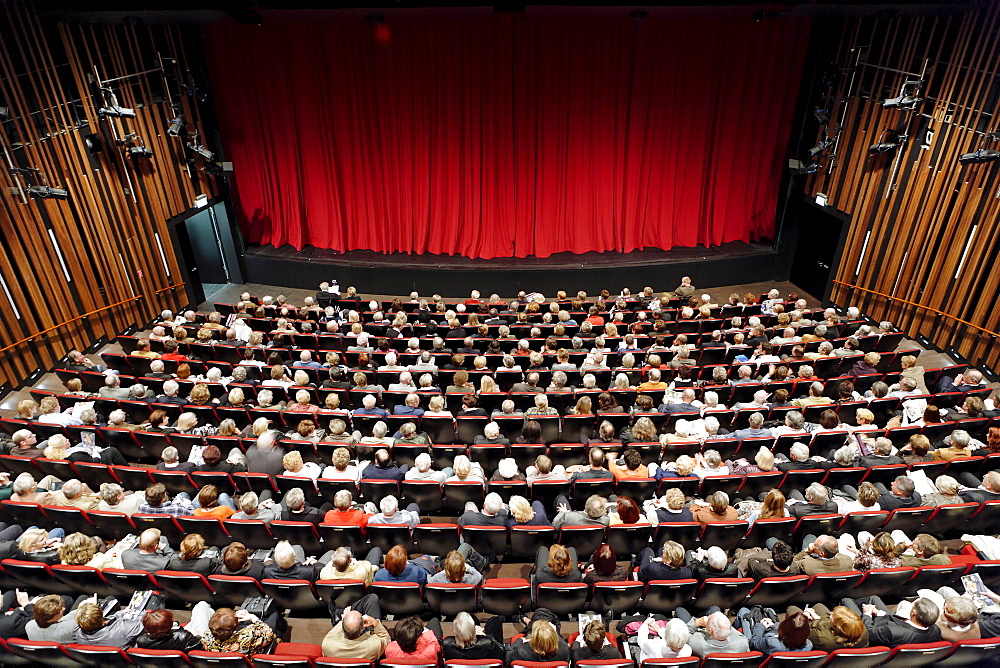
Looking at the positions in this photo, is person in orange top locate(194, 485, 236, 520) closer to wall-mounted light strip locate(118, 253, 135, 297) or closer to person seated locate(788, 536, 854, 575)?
person seated locate(788, 536, 854, 575)

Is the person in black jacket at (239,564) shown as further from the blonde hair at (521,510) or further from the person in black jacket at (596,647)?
the person in black jacket at (596,647)

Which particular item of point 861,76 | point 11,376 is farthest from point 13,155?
point 861,76

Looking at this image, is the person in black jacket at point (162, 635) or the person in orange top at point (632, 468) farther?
the person in orange top at point (632, 468)

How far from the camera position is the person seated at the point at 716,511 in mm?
5191

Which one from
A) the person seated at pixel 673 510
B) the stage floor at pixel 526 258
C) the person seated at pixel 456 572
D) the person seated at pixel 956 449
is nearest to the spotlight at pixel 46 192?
the stage floor at pixel 526 258

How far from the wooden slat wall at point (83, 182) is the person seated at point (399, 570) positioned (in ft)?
24.0

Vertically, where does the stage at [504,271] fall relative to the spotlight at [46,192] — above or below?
below

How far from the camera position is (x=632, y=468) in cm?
567

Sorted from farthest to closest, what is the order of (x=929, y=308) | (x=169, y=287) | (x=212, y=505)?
(x=169, y=287)
(x=929, y=308)
(x=212, y=505)

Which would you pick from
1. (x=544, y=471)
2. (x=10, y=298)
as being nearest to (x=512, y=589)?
(x=544, y=471)

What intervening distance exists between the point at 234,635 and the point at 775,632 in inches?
147

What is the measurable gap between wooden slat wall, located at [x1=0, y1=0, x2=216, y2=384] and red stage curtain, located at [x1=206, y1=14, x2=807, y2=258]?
156 cm

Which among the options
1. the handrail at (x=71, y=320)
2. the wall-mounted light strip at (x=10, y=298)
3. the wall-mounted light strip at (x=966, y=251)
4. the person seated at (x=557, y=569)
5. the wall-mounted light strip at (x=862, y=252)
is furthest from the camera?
the wall-mounted light strip at (x=862, y=252)

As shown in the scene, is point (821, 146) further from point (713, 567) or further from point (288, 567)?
point (288, 567)
